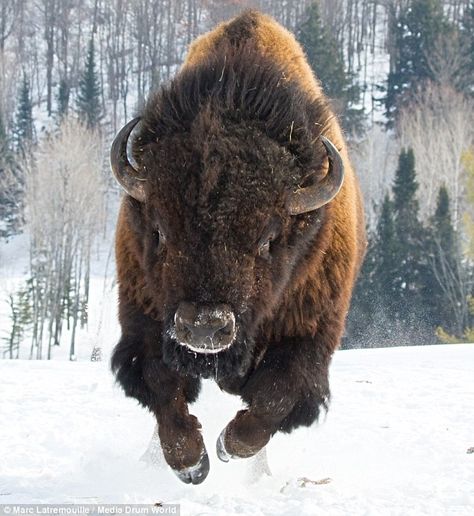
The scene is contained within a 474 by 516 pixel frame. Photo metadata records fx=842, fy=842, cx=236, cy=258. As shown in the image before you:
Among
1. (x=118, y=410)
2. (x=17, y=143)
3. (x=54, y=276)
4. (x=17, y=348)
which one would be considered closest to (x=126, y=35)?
(x=17, y=143)

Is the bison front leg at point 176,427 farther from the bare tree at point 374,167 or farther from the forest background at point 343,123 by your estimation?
the bare tree at point 374,167

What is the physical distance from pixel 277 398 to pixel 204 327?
115 centimetres

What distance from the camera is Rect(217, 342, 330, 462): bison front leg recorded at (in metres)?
4.79

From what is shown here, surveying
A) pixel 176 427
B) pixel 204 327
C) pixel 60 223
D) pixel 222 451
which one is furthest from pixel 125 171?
pixel 60 223

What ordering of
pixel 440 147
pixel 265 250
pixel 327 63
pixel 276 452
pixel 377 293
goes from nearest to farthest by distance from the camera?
pixel 265 250, pixel 276 452, pixel 377 293, pixel 440 147, pixel 327 63

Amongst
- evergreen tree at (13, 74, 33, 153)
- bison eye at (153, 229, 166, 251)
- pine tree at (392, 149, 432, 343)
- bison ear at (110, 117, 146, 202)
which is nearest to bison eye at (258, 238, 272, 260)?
bison eye at (153, 229, 166, 251)

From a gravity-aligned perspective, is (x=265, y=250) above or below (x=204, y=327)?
above

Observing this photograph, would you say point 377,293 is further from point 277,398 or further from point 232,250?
point 232,250

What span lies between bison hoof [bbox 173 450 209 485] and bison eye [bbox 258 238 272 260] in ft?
4.01

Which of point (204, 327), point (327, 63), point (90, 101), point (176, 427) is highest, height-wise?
point (204, 327)

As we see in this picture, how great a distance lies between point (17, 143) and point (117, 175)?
56.1 metres

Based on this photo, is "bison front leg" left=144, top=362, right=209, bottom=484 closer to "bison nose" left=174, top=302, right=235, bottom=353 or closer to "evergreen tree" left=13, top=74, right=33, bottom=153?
"bison nose" left=174, top=302, right=235, bottom=353

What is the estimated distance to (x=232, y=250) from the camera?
13.5ft

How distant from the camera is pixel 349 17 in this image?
69375 millimetres
